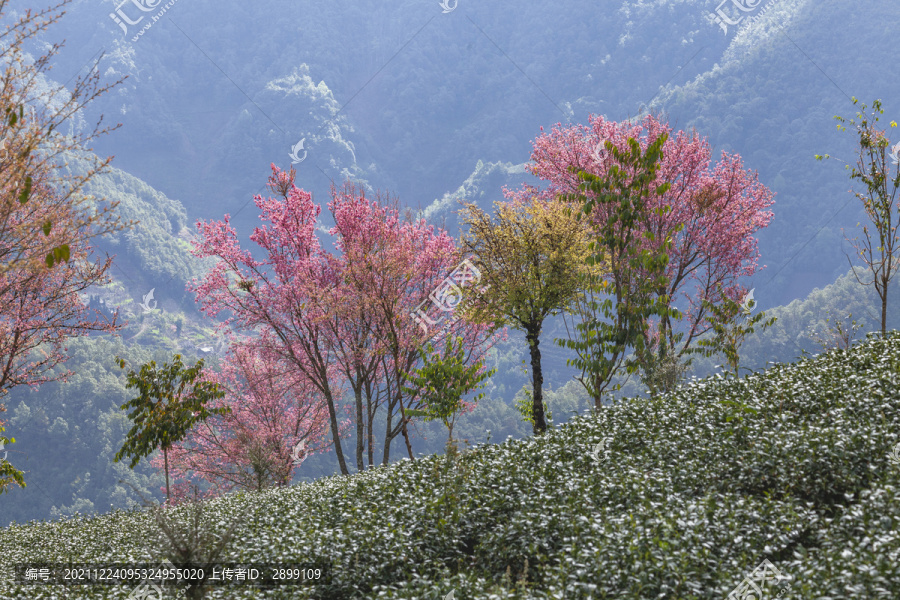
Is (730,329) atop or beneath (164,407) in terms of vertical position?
atop

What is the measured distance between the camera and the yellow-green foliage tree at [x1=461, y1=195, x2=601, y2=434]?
11.9 metres

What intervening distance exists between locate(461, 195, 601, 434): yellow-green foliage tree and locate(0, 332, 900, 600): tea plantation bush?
9.62 ft

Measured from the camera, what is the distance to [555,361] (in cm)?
14162

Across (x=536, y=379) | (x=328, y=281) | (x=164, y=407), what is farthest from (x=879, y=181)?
(x=164, y=407)

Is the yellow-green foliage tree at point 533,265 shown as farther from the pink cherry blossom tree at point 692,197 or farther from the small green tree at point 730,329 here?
the pink cherry blossom tree at point 692,197

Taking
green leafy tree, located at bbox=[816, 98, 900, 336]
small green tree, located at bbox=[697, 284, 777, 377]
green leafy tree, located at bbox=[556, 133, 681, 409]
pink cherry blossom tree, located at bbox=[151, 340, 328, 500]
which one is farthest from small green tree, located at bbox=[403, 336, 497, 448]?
pink cherry blossom tree, located at bbox=[151, 340, 328, 500]

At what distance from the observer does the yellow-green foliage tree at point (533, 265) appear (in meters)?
11.9

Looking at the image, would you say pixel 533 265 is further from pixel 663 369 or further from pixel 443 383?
pixel 443 383

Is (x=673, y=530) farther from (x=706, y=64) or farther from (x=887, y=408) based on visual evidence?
(x=706, y=64)

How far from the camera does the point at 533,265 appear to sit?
1208 centimetres

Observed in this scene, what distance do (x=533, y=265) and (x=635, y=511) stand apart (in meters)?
6.54

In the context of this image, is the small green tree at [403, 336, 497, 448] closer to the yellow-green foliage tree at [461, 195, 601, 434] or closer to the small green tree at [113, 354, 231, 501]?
the yellow-green foliage tree at [461, 195, 601, 434]

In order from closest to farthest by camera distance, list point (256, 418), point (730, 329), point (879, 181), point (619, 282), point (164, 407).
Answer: point (879, 181), point (619, 282), point (730, 329), point (164, 407), point (256, 418)

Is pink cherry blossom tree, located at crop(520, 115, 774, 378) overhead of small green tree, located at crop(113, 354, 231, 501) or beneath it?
overhead
